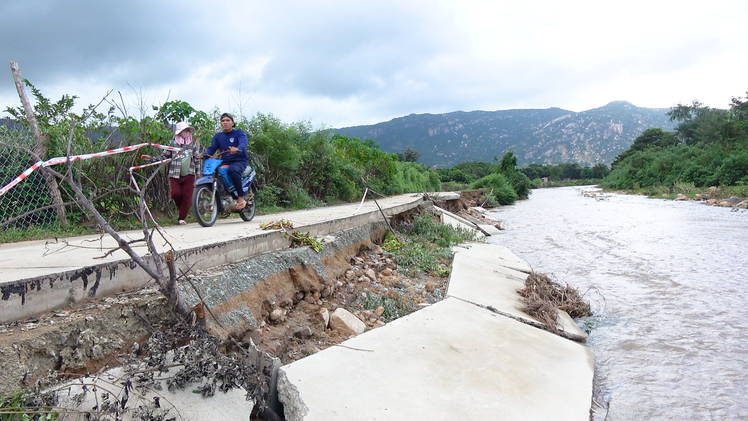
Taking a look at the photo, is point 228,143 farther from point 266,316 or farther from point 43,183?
point 266,316

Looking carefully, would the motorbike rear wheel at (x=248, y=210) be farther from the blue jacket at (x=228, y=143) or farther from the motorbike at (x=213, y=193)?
the blue jacket at (x=228, y=143)

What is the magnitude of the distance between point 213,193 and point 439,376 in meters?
4.25

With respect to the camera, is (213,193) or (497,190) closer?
(213,193)

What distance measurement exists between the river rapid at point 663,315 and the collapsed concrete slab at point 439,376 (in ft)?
1.32

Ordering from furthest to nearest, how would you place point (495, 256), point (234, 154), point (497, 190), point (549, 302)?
1. point (497, 190)
2. point (495, 256)
3. point (234, 154)
4. point (549, 302)

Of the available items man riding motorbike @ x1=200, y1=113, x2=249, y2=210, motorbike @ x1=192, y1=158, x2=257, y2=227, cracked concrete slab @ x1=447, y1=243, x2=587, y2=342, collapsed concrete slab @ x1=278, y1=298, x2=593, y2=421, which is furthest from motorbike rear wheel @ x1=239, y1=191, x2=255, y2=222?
collapsed concrete slab @ x1=278, y1=298, x2=593, y2=421

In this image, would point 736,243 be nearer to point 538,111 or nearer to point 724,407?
point 724,407

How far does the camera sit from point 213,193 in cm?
565

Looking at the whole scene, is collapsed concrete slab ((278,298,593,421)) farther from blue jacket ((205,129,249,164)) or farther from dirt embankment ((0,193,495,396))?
blue jacket ((205,129,249,164))

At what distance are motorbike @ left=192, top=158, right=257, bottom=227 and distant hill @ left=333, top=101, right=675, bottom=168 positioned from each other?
4364 inches

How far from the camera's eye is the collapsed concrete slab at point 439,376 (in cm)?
213

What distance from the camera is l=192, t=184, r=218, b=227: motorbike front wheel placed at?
5.32 meters

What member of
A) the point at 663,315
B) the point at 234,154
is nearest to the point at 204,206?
the point at 234,154

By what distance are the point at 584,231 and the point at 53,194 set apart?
1274 centimetres
